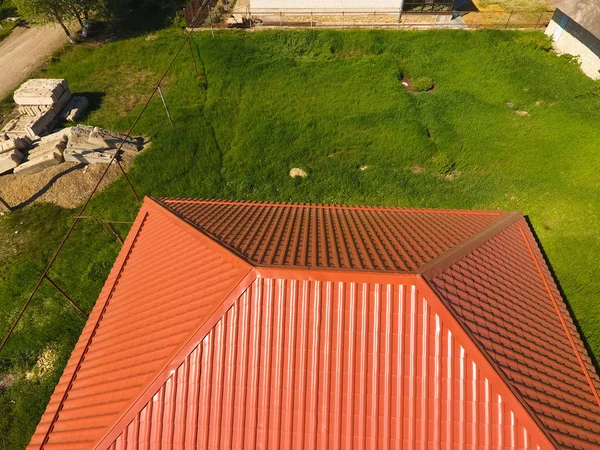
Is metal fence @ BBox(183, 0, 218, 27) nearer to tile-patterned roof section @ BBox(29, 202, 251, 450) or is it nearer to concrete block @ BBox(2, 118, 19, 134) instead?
concrete block @ BBox(2, 118, 19, 134)

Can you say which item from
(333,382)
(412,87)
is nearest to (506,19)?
(412,87)

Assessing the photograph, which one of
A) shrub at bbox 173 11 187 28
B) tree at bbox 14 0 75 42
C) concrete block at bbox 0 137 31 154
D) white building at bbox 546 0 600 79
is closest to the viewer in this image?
concrete block at bbox 0 137 31 154

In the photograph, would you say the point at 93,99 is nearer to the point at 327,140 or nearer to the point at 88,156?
the point at 88,156

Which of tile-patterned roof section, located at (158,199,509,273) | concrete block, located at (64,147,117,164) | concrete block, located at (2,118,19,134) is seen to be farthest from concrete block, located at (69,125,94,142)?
tile-patterned roof section, located at (158,199,509,273)

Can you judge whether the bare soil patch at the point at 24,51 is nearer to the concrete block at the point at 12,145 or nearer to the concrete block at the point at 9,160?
the concrete block at the point at 12,145

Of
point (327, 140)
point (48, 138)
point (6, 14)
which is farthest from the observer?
point (6, 14)

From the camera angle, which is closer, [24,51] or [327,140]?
[327,140]

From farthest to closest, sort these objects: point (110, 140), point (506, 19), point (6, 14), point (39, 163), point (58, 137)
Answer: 1. point (6, 14)
2. point (506, 19)
3. point (58, 137)
4. point (110, 140)
5. point (39, 163)

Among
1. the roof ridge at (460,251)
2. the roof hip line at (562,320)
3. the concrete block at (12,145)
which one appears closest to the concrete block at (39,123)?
the concrete block at (12,145)
